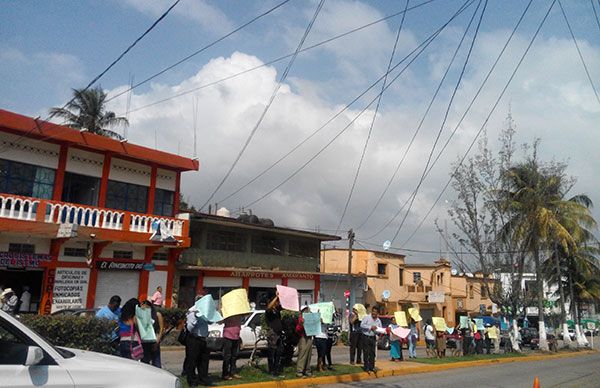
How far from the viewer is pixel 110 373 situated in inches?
181

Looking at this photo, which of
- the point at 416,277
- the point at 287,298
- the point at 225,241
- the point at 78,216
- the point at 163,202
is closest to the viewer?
the point at 287,298

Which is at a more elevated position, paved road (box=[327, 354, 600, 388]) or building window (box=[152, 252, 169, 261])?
building window (box=[152, 252, 169, 261])

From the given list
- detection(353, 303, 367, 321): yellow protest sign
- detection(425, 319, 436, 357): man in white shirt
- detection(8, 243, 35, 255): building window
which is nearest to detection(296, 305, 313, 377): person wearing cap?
detection(353, 303, 367, 321): yellow protest sign

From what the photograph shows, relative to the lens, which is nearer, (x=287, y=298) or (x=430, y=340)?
(x=287, y=298)

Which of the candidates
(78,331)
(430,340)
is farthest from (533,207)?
(78,331)

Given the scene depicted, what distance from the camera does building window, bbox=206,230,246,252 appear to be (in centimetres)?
2948

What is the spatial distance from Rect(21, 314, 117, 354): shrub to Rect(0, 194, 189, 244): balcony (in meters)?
10.9

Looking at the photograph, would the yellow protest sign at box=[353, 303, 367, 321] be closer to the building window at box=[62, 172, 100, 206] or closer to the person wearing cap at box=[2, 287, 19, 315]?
the person wearing cap at box=[2, 287, 19, 315]

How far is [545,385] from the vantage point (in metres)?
13.7

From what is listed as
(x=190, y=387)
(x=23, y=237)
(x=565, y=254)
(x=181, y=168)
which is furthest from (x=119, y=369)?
(x=565, y=254)

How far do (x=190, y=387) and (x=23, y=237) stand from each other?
1401 cm

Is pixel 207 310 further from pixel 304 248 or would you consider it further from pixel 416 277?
pixel 416 277

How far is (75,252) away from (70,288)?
4.95 ft

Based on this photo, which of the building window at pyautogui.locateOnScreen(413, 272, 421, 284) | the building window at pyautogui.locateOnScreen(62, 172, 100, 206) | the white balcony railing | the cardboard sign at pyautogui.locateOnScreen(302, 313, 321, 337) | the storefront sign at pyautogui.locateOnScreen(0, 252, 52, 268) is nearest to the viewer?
the cardboard sign at pyautogui.locateOnScreen(302, 313, 321, 337)
